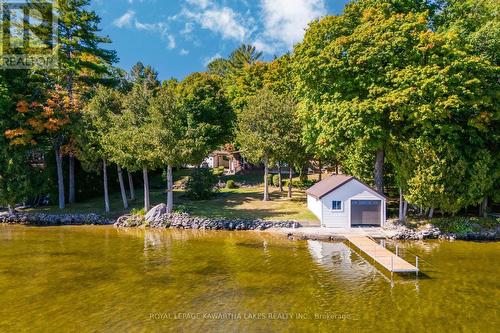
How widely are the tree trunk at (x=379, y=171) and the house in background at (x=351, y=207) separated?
2.64 m

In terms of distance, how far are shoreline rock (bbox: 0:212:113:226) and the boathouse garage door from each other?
2284cm

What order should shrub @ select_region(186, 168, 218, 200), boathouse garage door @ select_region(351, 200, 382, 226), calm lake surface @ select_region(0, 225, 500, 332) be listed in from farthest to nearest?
shrub @ select_region(186, 168, 218, 200) → boathouse garage door @ select_region(351, 200, 382, 226) → calm lake surface @ select_region(0, 225, 500, 332)

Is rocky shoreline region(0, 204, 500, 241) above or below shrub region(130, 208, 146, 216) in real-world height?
below

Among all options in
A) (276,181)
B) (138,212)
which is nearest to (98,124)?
(138,212)

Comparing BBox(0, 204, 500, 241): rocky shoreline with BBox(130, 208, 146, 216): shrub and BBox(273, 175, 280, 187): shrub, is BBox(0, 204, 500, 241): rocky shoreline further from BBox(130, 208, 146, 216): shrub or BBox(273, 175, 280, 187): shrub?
BBox(273, 175, 280, 187): shrub

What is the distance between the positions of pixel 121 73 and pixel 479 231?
136ft

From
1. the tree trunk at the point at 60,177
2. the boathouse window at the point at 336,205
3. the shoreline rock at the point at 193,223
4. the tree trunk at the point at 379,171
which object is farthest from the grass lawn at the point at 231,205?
the tree trunk at the point at 379,171

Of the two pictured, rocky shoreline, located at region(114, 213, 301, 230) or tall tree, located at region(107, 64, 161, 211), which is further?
tall tree, located at region(107, 64, 161, 211)

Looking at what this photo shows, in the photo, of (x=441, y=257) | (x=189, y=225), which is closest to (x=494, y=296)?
(x=441, y=257)

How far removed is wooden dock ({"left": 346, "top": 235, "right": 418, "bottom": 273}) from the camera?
20.2m

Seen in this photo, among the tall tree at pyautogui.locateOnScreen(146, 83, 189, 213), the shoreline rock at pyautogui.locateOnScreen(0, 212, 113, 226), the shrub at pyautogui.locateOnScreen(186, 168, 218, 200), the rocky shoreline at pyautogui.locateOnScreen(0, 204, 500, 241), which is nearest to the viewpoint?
the rocky shoreline at pyautogui.locateOnScreen(0, 204, 500, 241)

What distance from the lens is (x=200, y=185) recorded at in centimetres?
4344

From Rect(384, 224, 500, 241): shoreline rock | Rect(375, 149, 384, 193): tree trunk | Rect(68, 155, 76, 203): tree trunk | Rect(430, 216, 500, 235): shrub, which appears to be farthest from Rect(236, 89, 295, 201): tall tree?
Rect(68, 155, 76, 203): tree trunk

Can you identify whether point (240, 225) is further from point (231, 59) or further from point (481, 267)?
point (231, 59)
